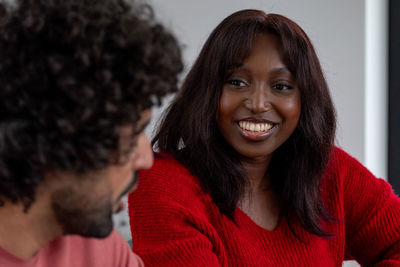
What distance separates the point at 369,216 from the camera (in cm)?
145

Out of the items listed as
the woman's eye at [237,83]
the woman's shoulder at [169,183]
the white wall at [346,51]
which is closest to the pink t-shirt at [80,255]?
the woman's shoulder at [169,183]

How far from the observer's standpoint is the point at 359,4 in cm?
226

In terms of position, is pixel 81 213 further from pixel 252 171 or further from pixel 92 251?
pixel 252 171

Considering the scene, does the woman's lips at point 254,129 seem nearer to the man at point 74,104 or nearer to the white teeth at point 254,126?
the white teeth at point 254,126

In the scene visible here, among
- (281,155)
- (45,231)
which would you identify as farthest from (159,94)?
(281,155)

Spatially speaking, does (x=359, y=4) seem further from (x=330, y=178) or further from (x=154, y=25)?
(x=154, y=25)

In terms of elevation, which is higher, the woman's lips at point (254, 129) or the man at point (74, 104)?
the man at point (74, 104)

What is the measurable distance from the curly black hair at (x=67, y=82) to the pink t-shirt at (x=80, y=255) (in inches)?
6.1

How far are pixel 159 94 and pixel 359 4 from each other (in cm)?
174

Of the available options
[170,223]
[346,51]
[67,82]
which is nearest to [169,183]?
[170,223]

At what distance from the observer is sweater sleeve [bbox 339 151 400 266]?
1.44 m

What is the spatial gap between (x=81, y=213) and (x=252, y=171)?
71 cm

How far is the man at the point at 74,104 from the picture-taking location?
662 millimetres

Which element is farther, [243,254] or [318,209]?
[318,209]
